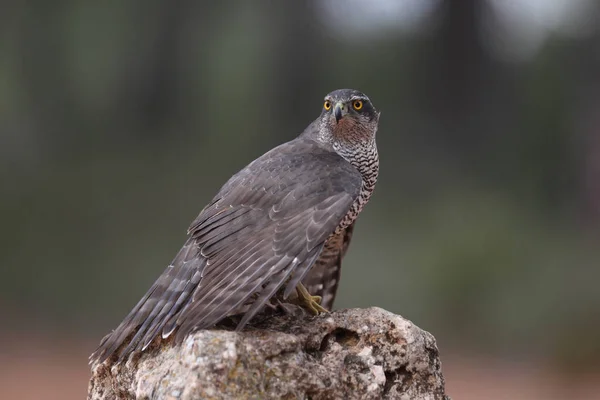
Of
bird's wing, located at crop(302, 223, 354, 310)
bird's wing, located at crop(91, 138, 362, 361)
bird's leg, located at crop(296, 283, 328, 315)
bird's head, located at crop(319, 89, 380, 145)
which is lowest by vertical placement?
bird's wing, located at crop(302, 223, 354, 310)

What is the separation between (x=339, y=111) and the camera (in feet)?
11.5

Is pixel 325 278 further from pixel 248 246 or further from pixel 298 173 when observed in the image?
pixel 248 246

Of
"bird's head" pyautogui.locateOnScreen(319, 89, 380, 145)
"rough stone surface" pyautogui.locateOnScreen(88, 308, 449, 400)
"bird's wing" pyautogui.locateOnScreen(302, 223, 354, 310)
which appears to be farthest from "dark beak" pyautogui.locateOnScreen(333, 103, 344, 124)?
"rough stone surface" pyautogui.locateOnScreen(88, 308, 449, 400)

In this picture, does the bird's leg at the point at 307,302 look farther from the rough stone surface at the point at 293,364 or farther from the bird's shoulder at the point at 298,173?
the bird's shoulder at the point at 298,173

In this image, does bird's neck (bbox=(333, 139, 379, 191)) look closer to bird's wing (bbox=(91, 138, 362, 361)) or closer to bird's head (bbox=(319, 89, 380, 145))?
bird's head (bbox=(319, 89, 380, 145))

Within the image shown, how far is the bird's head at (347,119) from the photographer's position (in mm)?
3570

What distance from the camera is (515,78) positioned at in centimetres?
720

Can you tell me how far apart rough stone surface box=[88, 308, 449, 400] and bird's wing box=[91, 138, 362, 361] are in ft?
0.31

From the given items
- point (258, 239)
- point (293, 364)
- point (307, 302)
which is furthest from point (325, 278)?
point (293, 364)

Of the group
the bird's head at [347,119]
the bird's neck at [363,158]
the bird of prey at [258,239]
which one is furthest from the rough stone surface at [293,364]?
the bird's head at [347,119]

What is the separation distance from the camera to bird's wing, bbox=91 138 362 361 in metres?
2.67

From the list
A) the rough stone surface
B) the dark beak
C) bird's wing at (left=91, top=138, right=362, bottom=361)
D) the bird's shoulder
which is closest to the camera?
the rough stone surface

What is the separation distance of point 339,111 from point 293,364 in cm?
140

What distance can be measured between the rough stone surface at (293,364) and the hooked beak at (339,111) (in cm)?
102
